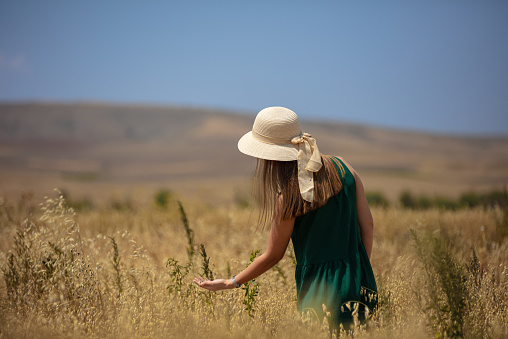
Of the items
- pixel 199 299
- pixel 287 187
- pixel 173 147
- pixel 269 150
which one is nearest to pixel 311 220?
pixel 287 187

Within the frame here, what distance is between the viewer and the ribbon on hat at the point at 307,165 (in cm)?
247

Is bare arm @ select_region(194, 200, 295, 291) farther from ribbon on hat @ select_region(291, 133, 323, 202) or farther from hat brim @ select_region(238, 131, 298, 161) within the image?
hat brim @ select_region(238, 131, 298, 161)

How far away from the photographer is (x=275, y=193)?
2568mm

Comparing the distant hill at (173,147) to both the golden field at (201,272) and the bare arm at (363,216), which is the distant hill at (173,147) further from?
the bare arm at (363,216)

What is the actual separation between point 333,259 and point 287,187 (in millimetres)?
499

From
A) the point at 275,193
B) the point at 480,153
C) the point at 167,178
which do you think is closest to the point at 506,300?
the point at 275,193

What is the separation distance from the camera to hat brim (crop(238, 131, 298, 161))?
2.55m

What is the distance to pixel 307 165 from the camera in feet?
8.28

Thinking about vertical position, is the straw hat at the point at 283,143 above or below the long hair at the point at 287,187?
above

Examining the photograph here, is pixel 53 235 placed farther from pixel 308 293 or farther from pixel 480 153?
pixel 480 153

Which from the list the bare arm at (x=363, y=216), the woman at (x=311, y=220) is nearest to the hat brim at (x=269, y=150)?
the woman at (x=311, y=220)

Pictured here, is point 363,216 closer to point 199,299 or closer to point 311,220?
point 311,220

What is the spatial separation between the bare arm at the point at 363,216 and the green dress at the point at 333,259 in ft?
0.20

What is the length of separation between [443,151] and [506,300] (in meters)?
Result: 103
